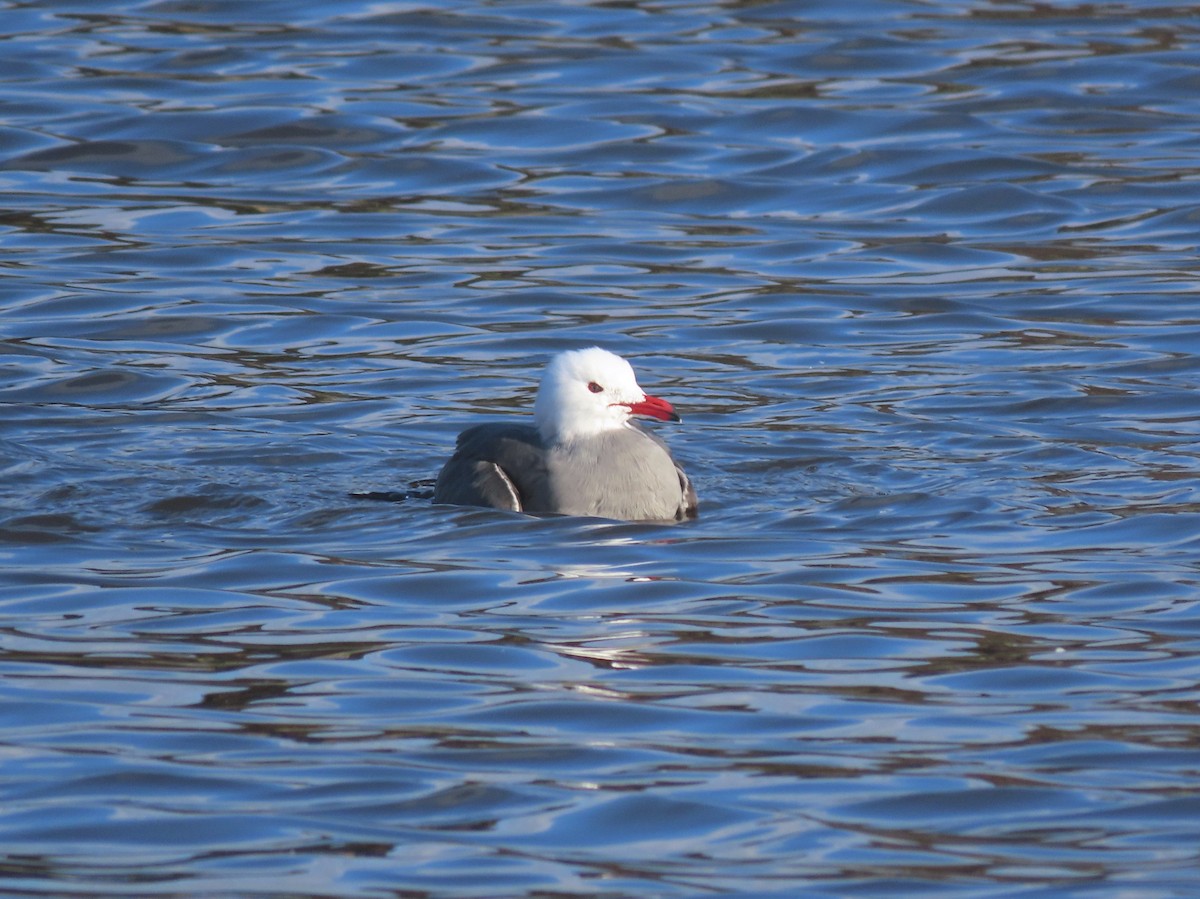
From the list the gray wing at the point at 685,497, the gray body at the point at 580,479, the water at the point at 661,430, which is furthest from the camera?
the gray wing at the point at 685,497

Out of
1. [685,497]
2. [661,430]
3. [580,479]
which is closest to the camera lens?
[580,479]

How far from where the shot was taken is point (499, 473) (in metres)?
9.60

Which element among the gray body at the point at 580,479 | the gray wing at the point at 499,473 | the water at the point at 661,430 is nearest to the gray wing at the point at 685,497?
the gray body at the point at 580,479

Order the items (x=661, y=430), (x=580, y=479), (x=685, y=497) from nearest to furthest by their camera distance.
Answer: (x=580, y=479)
(x=685, y=497)
(x=661, y=430)

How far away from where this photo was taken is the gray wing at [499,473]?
9570 mm

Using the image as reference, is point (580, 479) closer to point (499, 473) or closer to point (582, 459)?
point (582, 459)

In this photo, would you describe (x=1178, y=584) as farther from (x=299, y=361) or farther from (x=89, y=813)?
(x=299, y=361)

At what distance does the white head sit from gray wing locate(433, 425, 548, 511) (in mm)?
159

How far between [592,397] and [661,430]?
221 cm

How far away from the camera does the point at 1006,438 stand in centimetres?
1100

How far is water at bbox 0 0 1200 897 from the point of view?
20.1 ft

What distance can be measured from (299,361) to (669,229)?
3863 millimetres

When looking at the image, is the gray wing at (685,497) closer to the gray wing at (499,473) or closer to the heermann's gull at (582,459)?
the heermann's gull at (582,459)

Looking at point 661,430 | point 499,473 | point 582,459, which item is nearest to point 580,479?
point 582,459
